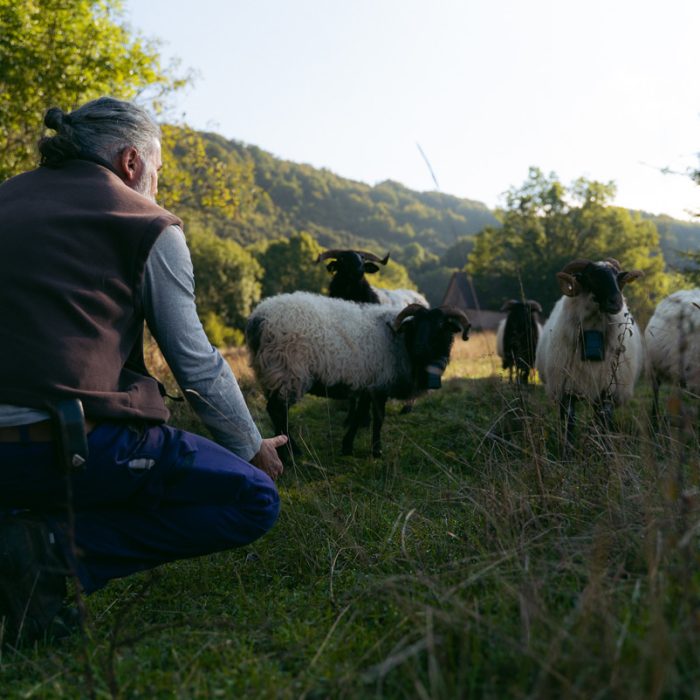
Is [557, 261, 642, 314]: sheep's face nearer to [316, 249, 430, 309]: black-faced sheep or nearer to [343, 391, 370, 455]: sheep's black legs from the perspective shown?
[343, 391, 370, 455]: sheep's black legs

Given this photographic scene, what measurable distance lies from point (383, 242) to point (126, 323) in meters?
130

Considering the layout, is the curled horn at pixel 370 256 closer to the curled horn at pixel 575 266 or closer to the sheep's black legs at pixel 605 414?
the curled horn at pixel 575 266

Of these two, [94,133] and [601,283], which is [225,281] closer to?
[601,283]

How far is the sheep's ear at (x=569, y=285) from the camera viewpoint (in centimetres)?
642

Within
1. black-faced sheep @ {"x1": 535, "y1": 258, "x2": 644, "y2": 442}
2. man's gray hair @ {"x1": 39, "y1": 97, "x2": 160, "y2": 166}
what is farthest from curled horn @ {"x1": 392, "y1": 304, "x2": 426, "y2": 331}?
man's gray hair @ {"x1": 39, "y1": 97, "x2": 160, "y2": 166}

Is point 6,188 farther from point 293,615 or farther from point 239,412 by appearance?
point 293,615

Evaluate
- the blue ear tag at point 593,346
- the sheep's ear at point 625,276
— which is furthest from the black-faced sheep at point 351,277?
the blue ear tag at point 593,346

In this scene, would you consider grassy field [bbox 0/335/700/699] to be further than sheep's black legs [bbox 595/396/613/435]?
No

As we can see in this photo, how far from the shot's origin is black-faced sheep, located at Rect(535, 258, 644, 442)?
615cm

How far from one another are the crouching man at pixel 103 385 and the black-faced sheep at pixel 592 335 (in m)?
3.91

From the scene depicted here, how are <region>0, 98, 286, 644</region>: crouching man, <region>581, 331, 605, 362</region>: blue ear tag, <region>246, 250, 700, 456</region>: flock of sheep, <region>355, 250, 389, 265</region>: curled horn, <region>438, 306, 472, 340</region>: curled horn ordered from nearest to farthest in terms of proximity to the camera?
<region>0, 98, 286, 644</region>: crouching man → <region>581, 331, 605, 362</region>: blue ear tag → <region>246, 250, 700, 456</region>: flock of sheep → <region>438, 306, 472, 340</region>: curled horn → <region>355, 250, 389, 265</region>: curled horn

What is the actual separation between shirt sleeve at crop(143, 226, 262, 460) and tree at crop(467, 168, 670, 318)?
49318 millimetres

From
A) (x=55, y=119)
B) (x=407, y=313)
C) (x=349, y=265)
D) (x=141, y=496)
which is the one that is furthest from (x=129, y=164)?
(x=349, y=265)

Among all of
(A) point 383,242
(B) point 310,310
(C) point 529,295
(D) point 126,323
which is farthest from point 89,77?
(A) point 383,242
